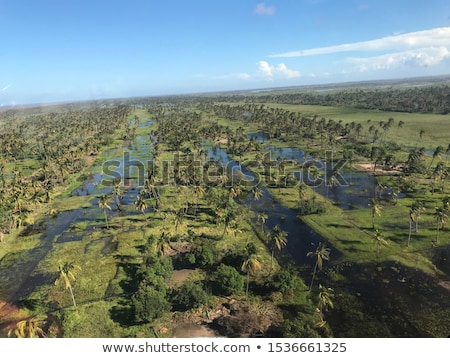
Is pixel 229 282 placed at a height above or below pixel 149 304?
below

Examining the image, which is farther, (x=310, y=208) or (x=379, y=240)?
(x=310, y=208)

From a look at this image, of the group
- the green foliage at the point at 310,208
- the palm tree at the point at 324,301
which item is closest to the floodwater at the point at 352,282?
the palm tree at the point at 324,301

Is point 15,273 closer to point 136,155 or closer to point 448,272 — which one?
point 448,272

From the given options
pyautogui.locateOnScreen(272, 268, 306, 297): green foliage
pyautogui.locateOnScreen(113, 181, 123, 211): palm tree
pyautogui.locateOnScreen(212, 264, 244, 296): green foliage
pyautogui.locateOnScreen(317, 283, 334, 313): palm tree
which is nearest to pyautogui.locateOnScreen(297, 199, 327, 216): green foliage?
pyautogui.locateOnScreen(272, 268, 306, 297): green foliage

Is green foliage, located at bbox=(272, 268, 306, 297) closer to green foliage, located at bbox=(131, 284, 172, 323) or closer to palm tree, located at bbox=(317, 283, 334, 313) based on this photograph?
palm tree, located at bbox=(317, 283, 334, 313)

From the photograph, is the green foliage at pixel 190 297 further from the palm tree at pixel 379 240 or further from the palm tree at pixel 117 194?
the palm tree at pixel 117 194

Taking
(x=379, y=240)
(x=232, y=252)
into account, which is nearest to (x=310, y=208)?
(x=379, y=240)

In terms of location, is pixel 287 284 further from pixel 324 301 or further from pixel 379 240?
pixel 379 240
